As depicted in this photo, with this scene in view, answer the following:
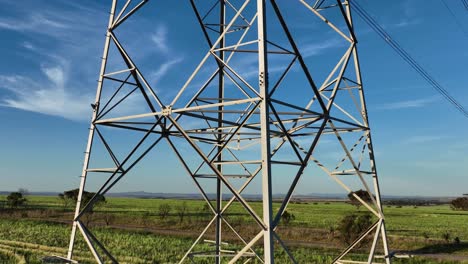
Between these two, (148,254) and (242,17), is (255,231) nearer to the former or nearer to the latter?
(148,254)

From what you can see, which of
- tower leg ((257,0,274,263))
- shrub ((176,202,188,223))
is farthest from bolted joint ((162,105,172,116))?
shrub ((176,202,188,223))

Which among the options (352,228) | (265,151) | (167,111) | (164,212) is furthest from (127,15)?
(164,212)

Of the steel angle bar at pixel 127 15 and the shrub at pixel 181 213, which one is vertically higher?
the steel angle bar at pixel 127 15

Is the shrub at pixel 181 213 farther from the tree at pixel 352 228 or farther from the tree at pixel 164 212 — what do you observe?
the tree at pixel 352 228

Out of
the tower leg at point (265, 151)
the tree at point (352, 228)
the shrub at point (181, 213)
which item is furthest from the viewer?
the shrub at point (181, 213)

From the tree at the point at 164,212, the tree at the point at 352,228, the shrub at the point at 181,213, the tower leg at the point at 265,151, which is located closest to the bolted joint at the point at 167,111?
the tower leg at the point at 265,151

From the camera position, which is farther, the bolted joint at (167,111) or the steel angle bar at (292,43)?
the bolted joint at (167,111)

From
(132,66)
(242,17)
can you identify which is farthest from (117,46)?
(242,17)

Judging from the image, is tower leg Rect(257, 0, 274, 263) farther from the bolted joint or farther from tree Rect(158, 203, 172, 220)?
tree Rect(158, 203, 172, 220)

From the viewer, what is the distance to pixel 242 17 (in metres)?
14.3

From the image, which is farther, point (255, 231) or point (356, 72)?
point (255, 231)

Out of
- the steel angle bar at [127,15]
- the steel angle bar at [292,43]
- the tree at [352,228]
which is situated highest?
the steel angle bar at [127,15]

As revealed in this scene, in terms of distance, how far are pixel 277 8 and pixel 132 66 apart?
15.7 feet

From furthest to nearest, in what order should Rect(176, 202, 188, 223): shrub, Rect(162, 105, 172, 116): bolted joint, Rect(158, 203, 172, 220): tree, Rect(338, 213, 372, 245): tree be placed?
Rect(158, 203, 172, 220): tree < Rect(176, 202, 188, 223): shrub < Rect(338, 213, 372, 245): tree < Rect(162, 105, 172, 116): bolted joint
